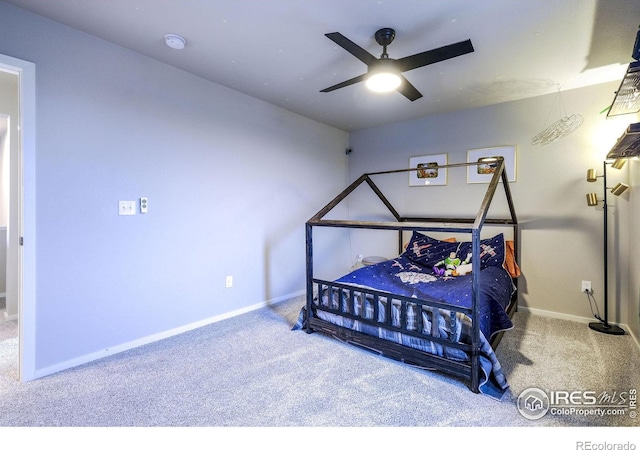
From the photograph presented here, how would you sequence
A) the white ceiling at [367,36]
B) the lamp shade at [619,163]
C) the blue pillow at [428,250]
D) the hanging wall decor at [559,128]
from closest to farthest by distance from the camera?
1. the white ceiling at [367,36]
2. the lamp shade at [619,163]
3. the hanging wall decor at [559,128]
4. the blue pillow at [428,250]

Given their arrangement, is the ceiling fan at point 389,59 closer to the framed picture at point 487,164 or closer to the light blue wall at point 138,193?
the light blue wall at point 138,193

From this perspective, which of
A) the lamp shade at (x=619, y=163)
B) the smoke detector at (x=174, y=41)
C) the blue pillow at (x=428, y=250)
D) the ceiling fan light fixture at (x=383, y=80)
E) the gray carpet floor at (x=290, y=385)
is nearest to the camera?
the gray carpet floor at (x=290, y=385)

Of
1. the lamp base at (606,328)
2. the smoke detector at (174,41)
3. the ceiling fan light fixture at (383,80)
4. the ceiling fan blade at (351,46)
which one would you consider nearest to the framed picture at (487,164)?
the lamp base at (606,328)

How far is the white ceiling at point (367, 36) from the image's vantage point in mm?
1911

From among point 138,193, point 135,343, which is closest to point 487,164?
point 138,193

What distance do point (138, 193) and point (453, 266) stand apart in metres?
3.03

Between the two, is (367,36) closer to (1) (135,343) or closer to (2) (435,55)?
(2) (435,55)

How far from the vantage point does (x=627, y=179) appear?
2871mm

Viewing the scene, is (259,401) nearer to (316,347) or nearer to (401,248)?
(316,347)

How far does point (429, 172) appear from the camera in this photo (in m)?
4.09

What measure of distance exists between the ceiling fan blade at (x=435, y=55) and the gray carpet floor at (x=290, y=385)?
2.10m

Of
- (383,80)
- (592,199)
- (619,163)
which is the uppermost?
(383,80)

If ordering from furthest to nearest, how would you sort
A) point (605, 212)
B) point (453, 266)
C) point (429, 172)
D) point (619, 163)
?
point (429, 172) → point (453, 266) → point (605, 212) → point (619, 163)
